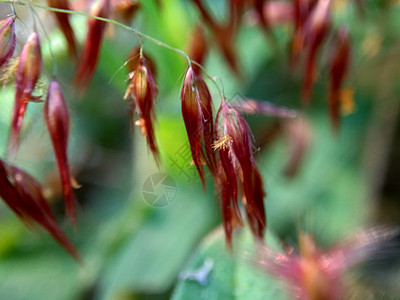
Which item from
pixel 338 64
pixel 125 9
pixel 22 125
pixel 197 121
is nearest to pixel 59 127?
pixel 22 125

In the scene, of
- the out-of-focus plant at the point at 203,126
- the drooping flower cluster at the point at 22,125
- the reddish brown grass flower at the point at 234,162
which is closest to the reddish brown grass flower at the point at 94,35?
the out-of-focus plant at the point at 203,126

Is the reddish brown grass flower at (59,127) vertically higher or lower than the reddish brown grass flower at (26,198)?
higher

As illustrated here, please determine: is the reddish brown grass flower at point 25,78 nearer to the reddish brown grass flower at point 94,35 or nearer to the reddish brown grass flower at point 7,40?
the reddish brown grass flower at point 7,40

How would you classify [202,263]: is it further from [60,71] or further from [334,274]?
[60,71]

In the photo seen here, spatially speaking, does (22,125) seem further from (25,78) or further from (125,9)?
(125,9)

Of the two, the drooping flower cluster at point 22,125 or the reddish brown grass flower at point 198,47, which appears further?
the reddish brown grass flower at point 198,47

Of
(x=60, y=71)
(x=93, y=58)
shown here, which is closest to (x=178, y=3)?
(x=60, y=71)
